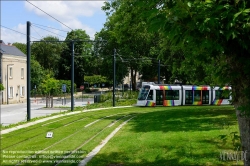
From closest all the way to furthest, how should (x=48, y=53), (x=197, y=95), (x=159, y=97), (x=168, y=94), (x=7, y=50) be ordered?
(x=159, y=97), (x=168, y=94), (x=197, y=95), (x=7, y=50), (x=48, y=53)

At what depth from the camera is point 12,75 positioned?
50.5 meters

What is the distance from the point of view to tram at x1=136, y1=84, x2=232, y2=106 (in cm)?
3559

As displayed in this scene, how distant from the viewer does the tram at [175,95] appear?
117ft

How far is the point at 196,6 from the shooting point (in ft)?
15.1

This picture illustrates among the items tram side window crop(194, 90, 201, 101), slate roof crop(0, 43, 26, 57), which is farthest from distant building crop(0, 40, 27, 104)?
tram side window crop(194, 90, 201, 101)

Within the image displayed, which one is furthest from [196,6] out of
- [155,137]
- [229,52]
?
[155,137]

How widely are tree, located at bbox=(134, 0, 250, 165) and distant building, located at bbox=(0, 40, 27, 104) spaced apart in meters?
45.7

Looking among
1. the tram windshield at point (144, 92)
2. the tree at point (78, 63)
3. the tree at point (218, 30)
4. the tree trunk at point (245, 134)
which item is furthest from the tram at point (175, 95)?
the tree at point (78, 63)

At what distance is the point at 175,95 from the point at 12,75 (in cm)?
2714

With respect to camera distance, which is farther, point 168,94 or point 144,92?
point 168,94

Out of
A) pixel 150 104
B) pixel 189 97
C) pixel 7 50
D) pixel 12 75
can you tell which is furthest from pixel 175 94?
pixel 7 50

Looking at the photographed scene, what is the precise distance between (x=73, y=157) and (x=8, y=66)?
4308 centimetres

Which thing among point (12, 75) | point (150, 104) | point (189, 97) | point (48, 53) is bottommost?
point (150, 104)

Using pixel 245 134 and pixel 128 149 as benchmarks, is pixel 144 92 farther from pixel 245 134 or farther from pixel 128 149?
pixel 245 134
